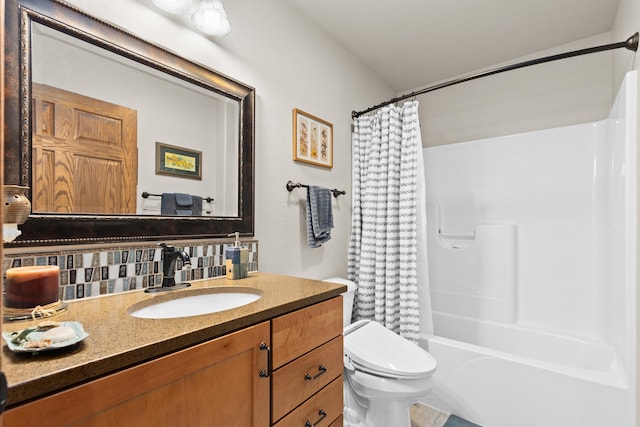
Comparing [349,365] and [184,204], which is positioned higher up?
[184,204]

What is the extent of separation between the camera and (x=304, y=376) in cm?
105

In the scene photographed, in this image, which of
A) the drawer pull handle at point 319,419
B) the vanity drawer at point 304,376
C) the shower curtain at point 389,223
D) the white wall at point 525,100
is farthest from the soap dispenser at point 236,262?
the white wall at point 525,100

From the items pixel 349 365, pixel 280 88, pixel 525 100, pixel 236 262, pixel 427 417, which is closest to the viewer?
pixel 236 262

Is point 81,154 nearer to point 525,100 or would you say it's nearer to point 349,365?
point 349,365

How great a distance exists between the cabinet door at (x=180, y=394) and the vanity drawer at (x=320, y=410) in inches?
5.5

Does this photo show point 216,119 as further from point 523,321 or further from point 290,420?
point 523,321

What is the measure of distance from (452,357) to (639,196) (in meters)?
1.26

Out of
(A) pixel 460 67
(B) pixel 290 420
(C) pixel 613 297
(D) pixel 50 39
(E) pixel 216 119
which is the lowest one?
(B) pixel 290 420

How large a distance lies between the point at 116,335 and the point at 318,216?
1.32 m

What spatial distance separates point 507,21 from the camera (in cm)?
206

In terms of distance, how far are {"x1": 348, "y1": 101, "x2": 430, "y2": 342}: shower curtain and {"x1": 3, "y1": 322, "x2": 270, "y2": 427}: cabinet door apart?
4.41ft

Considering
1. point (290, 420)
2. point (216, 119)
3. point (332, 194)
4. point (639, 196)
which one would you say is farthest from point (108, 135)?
point (639, 196)

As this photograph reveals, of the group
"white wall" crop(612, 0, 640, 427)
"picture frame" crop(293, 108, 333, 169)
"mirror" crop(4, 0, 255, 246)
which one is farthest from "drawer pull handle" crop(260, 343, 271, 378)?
"white wall" crop(612, 0, 640, 427)

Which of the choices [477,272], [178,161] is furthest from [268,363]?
[477,272]
